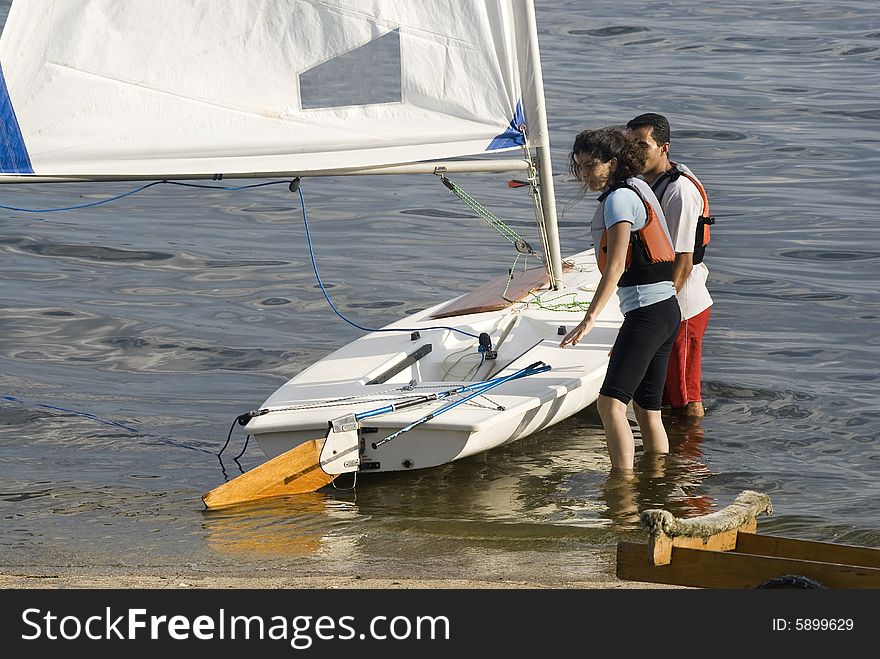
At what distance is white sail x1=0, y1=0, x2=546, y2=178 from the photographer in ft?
18.8

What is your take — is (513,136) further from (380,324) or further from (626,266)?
(380,324)

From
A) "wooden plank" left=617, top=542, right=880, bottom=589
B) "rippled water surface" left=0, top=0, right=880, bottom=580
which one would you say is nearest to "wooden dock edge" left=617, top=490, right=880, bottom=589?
"wooden plank" left=617, top=542, right=880, bottom=589

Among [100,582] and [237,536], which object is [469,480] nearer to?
[237,536]

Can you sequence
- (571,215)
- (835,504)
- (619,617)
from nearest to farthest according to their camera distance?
(619,617) < (835,504) < (571,215)

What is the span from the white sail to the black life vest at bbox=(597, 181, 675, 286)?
3.92 feet

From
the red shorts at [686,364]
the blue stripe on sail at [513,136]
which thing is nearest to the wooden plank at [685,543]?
the red shorts at [686,364]

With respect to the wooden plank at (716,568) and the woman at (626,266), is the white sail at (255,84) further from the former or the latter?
the wooden plank at (716,568)

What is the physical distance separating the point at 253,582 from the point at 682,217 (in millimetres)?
2565

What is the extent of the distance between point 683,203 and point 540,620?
9.23 feet

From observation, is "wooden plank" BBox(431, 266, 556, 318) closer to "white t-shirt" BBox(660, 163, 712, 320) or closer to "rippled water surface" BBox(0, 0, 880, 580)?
"rippled water surface" BBox(0, 0, 880, 580)

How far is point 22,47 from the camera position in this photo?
5.71m

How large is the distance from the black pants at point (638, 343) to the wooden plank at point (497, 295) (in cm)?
171

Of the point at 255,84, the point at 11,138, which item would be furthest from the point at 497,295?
the point at 11,138

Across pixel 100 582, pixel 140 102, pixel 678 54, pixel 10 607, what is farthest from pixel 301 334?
pixel 678 54
